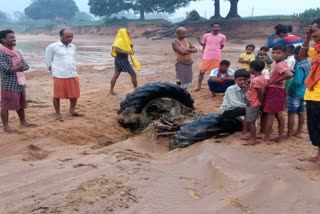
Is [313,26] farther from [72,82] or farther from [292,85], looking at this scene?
[72,82]

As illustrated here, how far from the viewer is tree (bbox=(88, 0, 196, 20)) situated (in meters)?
45.7

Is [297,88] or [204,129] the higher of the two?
[297,88]

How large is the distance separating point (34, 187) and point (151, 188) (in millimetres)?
1050

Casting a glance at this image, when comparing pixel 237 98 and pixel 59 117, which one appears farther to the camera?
pixel 59 117

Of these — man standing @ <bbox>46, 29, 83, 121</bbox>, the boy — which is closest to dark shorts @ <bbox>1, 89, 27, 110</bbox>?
man standing @ <bbox>46, 29, 83, 121</bbox>

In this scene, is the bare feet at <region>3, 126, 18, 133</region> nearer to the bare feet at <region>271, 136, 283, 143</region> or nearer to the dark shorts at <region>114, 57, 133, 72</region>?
the dark shorts at <region>114, 57, 133, 72</region>

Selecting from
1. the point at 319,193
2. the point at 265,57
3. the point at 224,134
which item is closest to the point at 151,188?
the point at 319,193

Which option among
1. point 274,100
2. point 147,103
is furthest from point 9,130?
point 274,100

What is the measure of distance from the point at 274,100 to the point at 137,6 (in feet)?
159

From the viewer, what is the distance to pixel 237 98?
5199mm

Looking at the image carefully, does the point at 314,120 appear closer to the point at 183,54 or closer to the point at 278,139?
the point at 278,139

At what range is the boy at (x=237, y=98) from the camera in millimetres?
5090

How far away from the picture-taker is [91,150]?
5.01 meters

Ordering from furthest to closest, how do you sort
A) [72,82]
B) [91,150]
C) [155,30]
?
[155,30]
[72,82]
[91,150]
